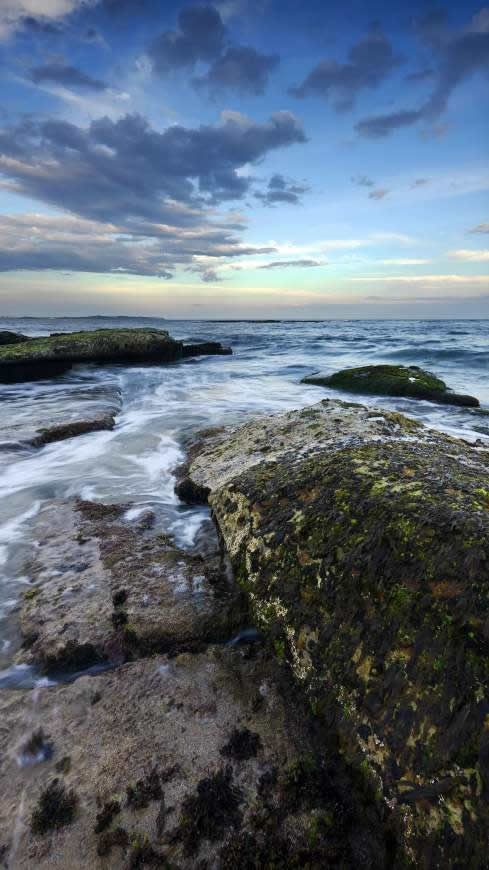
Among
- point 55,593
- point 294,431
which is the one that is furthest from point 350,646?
point 294,431

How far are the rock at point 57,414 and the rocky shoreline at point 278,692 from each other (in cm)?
442

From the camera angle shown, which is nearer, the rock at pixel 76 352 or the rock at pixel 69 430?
the rock at pixel 69 430

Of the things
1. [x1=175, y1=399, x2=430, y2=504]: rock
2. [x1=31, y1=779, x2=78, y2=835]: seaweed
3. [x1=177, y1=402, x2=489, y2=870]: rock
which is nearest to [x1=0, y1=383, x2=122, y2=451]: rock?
[x1=175, y1=399, x2=430, y2=504]: rock

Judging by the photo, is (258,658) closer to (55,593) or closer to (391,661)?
(391,661)

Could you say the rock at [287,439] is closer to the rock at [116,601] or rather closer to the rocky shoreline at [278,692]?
the rocky shoreline at [278,692]

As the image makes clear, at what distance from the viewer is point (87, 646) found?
8.38ft

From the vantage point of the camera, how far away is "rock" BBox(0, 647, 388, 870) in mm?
1628

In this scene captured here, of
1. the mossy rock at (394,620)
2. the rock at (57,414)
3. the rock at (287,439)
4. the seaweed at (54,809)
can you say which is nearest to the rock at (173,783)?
the seaweed at (54,809)

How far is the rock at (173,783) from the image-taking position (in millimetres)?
1628

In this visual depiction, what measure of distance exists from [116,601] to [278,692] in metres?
1.21

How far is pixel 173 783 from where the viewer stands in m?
1.83

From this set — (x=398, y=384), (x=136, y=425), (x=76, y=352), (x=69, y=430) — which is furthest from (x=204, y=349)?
(x=69, y=430)

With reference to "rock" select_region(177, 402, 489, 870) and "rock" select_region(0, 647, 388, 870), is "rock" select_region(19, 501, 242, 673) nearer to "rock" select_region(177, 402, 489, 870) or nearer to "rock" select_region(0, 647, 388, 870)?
"rock" select_region(0, 647, 388, 870)

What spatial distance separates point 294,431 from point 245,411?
218 inches
